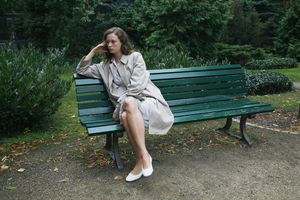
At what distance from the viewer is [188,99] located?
5.25 metres

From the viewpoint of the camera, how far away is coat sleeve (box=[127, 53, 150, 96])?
14.2 ft

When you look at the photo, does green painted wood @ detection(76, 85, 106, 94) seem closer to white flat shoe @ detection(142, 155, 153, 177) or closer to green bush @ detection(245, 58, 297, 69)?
white flat shoe @ detection(142, 155, 153, 177)

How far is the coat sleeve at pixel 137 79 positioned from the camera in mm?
4328

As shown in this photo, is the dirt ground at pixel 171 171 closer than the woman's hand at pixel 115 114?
Yes

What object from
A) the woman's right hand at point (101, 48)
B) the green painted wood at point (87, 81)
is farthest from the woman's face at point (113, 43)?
the green painted wood at point (87, 81)

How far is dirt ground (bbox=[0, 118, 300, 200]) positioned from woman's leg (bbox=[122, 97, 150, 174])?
0.17 meters

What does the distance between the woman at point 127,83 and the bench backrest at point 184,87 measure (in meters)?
0.14

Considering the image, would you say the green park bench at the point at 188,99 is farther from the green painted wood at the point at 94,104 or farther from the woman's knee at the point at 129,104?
the woman's knee at the point at 129,104

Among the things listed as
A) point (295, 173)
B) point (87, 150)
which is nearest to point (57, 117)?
point (87, 150)

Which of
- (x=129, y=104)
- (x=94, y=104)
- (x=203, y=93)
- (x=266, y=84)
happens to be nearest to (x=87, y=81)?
(x=94, y=104)

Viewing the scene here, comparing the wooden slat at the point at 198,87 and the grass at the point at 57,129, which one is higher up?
the wooden slat at the point at 198,87

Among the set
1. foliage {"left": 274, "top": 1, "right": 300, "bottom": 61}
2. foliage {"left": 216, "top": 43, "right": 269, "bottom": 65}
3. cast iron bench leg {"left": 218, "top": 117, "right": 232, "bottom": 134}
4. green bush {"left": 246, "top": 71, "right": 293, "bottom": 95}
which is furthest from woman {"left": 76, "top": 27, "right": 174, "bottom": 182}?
foliage {"left": 274, "top": 1, "right": 300, "bottom": 61}

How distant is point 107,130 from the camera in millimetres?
4016

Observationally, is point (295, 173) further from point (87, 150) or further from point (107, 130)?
point (87, 150)
